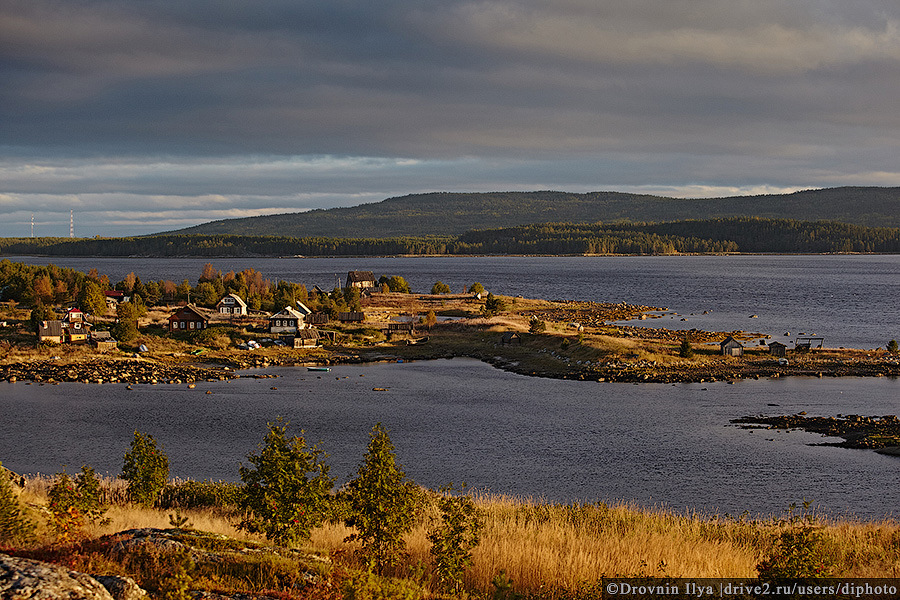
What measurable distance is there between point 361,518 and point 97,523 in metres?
8.15

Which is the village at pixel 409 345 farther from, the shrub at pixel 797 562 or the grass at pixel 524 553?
the shrub at pixel 797 562

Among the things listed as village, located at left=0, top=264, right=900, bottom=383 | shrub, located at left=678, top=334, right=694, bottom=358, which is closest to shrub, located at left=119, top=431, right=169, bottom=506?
village, located at left=0, top=264, right=900, bottom=383

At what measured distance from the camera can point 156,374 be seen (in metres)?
79.6

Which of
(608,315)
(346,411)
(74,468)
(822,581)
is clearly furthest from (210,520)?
(608,315)

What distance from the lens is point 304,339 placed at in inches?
3829

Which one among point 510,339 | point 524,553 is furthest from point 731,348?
point 524,553

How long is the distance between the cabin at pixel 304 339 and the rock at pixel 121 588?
87.9 m

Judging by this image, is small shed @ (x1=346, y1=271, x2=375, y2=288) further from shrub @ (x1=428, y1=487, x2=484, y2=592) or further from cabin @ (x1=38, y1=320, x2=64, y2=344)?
shrub @ (x1=428, y1=487, x2=484, y2=592)

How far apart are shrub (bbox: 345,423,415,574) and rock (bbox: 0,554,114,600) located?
6.39 metres

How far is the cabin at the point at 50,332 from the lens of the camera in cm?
8825

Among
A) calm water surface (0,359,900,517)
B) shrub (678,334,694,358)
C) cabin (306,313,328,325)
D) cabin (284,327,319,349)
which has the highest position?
cabin (306,313,328,325)

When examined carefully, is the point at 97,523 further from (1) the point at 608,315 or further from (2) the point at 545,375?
(1) the point at 608,315

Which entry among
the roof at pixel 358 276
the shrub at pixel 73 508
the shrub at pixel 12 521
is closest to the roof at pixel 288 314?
the roof at pixel 358 276

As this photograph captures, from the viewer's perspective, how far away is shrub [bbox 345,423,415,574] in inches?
583
